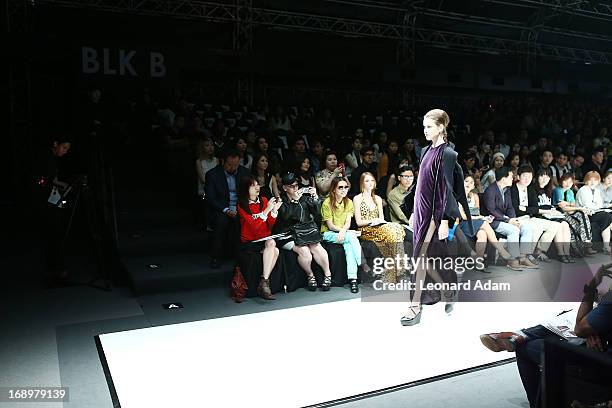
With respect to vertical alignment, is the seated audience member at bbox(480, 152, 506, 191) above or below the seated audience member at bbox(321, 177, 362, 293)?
above

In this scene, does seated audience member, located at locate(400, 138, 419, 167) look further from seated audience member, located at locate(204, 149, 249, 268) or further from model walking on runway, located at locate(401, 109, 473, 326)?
model walking on runway, located at locate(401, 109, 473, 326)

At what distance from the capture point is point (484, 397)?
289cm

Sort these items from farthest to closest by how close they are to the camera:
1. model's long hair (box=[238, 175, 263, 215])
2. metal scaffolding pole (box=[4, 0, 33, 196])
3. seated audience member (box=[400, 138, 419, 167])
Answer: metal scaffolding pole (box=[4, 0, 33, 196])
seated audience member (box=[400, 138, 419, 167])
model's long hair (box=[238, 175, 263, 215])

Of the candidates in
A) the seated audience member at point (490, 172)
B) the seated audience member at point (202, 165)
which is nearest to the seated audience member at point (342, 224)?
the seated audience member at point (202, 165)

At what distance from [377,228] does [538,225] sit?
2.05 m

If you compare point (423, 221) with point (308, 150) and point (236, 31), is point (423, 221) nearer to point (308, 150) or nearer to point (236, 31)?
point (308, 150)

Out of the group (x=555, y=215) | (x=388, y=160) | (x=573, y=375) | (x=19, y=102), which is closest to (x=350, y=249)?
(x=388, y=160)

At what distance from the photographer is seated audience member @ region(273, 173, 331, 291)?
16.3 feet

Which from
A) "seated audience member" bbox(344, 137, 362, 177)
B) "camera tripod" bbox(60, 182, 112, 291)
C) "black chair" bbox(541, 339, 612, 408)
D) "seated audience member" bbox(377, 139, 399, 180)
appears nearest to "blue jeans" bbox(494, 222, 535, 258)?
"seated audience member" bbox(377, 139, 399, 180)

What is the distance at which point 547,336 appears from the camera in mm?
2457

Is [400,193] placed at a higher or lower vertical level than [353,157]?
lower

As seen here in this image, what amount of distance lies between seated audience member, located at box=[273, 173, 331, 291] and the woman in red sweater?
144mm

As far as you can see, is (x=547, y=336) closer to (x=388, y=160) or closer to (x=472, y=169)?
(x=388, y=160)

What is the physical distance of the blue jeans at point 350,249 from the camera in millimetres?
5156
